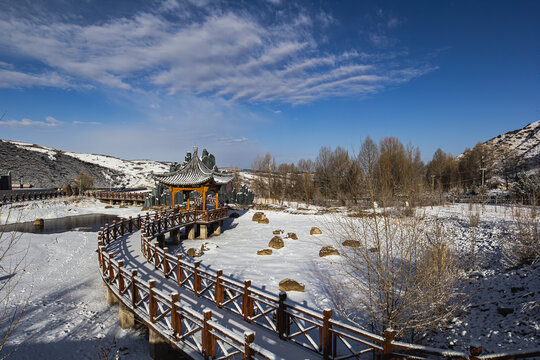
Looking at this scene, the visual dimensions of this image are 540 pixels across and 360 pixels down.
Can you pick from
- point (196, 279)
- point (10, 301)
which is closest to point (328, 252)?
point (196, 279)

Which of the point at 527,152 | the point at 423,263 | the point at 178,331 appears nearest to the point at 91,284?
the point at 178,331

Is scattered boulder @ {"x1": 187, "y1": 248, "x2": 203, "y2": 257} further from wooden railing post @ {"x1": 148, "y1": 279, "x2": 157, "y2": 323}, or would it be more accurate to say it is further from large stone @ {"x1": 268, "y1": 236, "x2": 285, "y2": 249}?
wooden railing post @ {"x1": 148, "y1": 279, "x2": 157, "y2": 323}

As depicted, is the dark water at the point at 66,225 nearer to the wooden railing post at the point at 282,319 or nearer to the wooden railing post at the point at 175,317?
the wooden railing post at the point at 175,317

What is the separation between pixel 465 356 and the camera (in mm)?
3891

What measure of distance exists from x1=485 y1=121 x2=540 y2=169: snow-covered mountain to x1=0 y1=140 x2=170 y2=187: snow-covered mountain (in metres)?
77.4

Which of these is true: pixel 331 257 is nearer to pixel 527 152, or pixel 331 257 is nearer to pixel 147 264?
pixel 147 264

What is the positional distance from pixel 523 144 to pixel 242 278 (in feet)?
242

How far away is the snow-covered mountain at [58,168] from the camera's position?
54.5m

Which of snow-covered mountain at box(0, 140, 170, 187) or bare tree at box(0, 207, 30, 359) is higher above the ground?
snow-covered mountain at box(0, 140, 170, 187)

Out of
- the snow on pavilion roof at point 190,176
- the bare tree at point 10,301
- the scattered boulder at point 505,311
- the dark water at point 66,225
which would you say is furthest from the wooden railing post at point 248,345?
the dark water at point 66,225

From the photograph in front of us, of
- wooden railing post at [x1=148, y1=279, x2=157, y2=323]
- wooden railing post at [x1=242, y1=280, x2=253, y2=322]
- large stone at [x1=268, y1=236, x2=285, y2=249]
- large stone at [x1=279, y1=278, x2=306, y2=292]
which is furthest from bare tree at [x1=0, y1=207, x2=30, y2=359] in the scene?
large stone at [x1=268, y1=236, x2=285, y2=249]

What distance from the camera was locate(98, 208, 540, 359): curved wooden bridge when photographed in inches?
179

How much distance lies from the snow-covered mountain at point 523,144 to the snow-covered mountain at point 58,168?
7741cm

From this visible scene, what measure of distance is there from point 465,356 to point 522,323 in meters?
5.19
